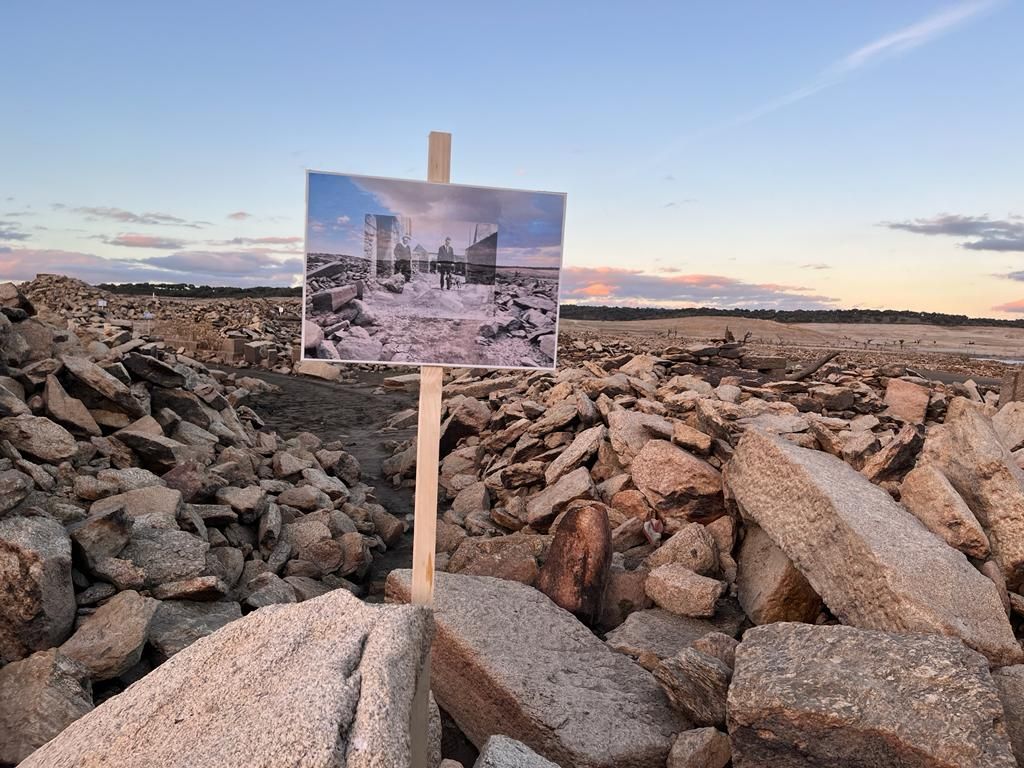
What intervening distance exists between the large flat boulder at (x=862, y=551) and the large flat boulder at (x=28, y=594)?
4.48m

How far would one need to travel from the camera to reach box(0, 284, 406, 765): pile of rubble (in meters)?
4.18

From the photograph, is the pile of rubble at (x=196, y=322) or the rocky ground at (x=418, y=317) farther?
the pile of rubble at (x=196, y=322)

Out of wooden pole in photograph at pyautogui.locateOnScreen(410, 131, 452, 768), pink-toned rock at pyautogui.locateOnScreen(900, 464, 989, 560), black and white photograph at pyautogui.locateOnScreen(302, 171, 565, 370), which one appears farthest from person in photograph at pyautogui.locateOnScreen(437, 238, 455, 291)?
pink-toned rock at pyautogui.locateOnScreen(900, 464, 989, 560)

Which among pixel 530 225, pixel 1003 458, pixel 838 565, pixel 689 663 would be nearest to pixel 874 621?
pixel 838 565

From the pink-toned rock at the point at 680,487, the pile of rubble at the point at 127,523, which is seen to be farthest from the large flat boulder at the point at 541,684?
the pink-toned rock at the point at 680,487

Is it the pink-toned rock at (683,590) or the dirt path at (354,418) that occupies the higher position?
the pink-toned rock at (683,590)

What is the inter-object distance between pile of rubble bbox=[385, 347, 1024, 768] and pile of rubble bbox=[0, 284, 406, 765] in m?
1.31

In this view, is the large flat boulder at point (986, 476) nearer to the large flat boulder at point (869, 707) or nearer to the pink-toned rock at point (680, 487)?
the pink-toned rock at point (680, 487)

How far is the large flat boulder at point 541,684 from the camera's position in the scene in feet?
12.8

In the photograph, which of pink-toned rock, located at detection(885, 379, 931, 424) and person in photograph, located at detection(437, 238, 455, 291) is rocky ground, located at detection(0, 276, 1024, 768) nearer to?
pink-toned rock, located at detection(885, 379, 931, 424)

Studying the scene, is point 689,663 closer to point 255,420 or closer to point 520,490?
point 520,490

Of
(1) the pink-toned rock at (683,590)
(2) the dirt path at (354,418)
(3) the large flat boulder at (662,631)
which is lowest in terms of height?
(2) the dirt path at (354,418)

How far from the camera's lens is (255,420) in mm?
13156

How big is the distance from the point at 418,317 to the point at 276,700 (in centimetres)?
221
